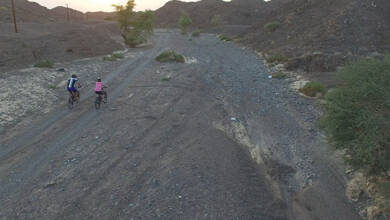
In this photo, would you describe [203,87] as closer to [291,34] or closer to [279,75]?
[279,75]

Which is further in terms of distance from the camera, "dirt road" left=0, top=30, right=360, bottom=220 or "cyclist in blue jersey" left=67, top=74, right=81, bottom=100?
"cyclist in blue jersey" left=67, top=74, right=81, bottom=100

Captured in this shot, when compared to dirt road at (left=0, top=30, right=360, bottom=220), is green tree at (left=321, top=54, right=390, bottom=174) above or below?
above

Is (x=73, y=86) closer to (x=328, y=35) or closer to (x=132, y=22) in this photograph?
(x=328, y=35)

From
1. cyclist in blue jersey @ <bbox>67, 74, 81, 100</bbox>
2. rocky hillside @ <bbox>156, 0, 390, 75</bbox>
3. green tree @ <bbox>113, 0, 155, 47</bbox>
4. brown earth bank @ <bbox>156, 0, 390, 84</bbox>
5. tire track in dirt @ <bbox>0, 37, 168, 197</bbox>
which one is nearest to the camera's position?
tire track in dirt @ <bbox>0, 37, 168, 197</bbox>

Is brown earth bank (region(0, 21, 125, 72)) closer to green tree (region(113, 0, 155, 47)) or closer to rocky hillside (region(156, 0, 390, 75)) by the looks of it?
green tree (region(113, 0, 155, 47))

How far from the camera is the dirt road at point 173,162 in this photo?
26.3 feet

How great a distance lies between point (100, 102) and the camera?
16688mm

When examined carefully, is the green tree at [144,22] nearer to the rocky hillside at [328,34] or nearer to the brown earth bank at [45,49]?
the brown earth bank at [45,49]

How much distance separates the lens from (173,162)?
33.9 feet

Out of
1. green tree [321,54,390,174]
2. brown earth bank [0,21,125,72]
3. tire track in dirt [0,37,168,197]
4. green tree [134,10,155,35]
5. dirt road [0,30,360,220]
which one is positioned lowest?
tire track in dirt [0,37,168,197]

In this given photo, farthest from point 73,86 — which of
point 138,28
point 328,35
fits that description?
point 138,28

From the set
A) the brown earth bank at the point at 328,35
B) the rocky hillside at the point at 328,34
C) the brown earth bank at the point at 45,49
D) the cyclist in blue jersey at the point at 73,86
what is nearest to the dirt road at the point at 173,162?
the cyclist in blue jersey at the point at 73,86

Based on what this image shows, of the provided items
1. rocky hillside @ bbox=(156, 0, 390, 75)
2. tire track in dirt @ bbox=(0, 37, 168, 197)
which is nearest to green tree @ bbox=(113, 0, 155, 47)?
rocky hillside @ bbox=(156, 0, 390, 75)

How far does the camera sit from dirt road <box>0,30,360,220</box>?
802 centimetres
